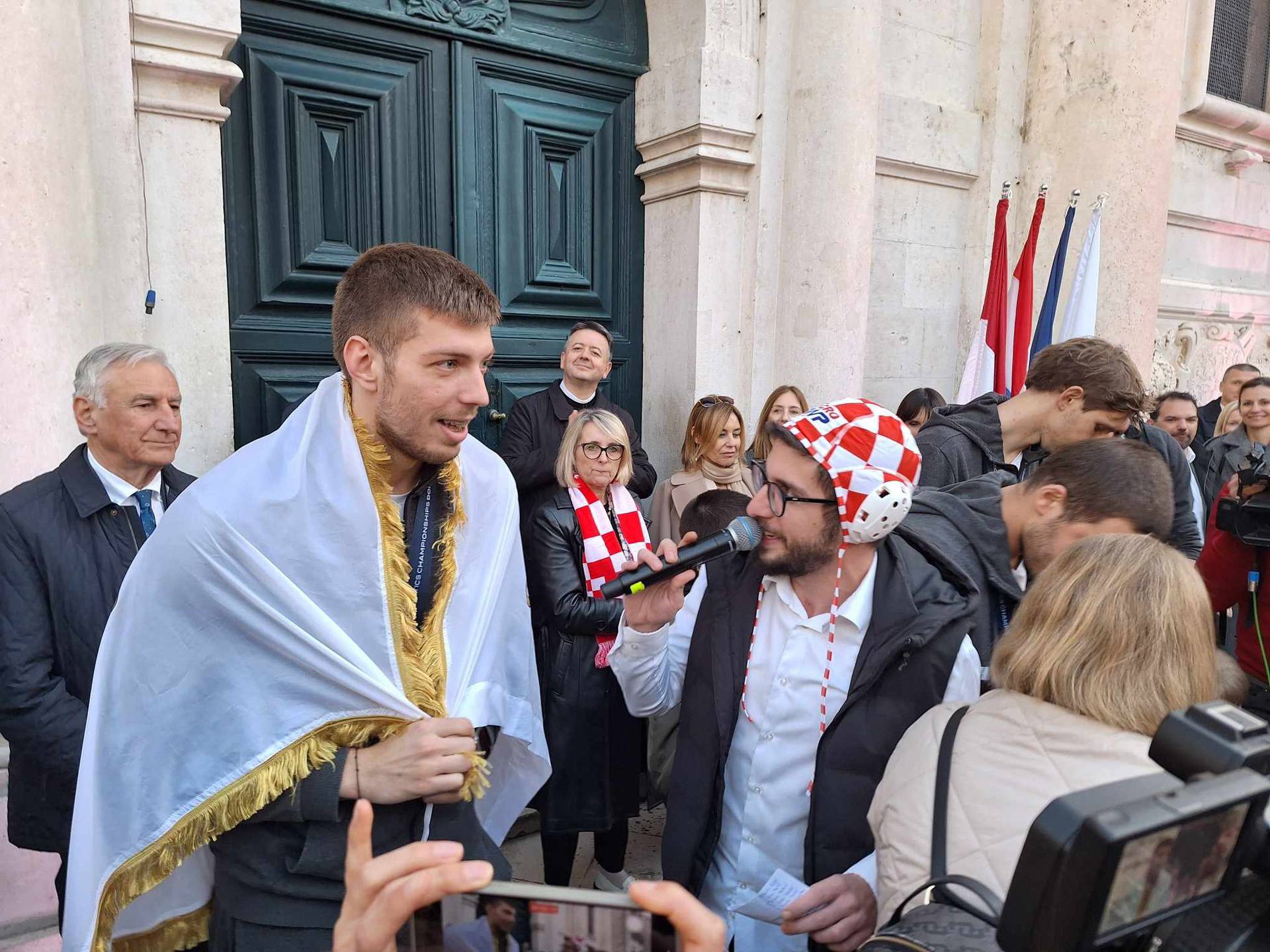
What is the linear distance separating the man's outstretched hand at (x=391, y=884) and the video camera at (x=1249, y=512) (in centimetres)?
329

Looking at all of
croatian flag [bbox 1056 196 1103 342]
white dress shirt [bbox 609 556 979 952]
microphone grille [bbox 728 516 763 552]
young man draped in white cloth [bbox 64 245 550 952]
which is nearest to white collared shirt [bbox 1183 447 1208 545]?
croatian flag [bbox 1056 196 1103 342]

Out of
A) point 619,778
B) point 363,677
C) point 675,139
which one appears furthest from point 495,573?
point 675,139

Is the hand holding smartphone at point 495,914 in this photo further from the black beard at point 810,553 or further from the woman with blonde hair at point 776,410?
the woman with blonde hair at point 776,410

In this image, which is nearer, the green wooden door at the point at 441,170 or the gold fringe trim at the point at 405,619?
the gold fringe trim at the point at 405,619

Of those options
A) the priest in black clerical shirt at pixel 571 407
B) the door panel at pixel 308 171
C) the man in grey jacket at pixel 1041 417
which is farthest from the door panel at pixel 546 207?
the man in grey jacket at pixel 1041 417

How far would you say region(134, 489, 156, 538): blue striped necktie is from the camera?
8.21ft

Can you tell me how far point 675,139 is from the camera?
486 centimetres

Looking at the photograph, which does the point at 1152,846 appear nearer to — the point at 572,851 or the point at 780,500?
the point at 780,500

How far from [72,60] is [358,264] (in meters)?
2.01

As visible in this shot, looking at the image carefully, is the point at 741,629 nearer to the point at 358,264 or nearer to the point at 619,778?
the point at 358,264

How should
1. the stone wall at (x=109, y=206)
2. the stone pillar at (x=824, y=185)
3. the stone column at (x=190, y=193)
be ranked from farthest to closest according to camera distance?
the stone pillar at (x=824, y=185) → the stone column at (x=190, y=193) → the stone wall at (x=109, y=206)

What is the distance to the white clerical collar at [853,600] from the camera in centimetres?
189

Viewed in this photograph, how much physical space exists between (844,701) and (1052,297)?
5.12 meters

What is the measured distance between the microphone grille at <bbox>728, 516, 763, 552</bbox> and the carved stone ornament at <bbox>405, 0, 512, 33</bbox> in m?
3.52
